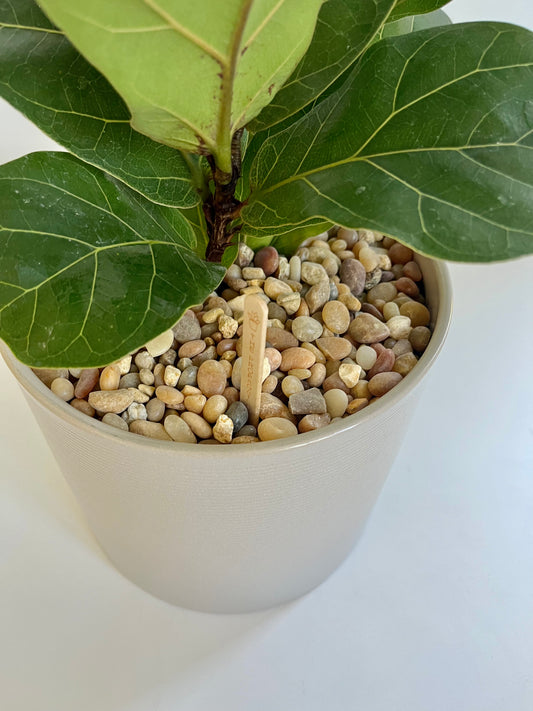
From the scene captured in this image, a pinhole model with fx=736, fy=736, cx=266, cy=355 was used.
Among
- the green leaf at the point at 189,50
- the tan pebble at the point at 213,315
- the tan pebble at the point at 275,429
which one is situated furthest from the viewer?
the tan pebble at the point at 213,315

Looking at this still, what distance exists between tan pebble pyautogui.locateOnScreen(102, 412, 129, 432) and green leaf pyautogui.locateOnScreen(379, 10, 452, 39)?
1.41ft

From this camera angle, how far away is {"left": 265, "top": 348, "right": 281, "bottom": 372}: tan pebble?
706 mm

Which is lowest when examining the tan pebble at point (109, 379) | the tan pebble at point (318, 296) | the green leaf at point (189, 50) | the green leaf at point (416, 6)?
the tan pebble at point (109, 379)

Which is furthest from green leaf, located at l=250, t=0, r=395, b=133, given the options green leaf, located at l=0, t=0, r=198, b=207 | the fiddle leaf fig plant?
green leaf, located at l=0, t=0, r=198, b=207

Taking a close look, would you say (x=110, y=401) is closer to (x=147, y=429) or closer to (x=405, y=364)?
(x=147, y=429)

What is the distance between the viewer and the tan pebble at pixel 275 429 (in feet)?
2.11

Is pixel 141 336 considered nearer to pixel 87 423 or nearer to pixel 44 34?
pixel 87 423

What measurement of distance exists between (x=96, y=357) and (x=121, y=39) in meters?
0.21

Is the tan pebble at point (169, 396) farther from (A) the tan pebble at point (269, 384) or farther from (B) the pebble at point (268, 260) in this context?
(B) the pebble at point (268, 260)

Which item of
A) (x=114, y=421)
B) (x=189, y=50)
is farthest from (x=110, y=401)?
(x=189, y=50)

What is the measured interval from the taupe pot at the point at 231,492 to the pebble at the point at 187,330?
5.8 inches

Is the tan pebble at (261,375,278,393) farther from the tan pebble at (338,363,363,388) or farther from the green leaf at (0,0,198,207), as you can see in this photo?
the green leaf at (0,0,198,207)

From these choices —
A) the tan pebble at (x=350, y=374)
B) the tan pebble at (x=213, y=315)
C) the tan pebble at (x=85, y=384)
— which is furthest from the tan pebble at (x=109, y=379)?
the tan pebble at (x=350, y=374)

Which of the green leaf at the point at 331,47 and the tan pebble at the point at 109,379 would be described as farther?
the tan pebble at the point at 109,379
